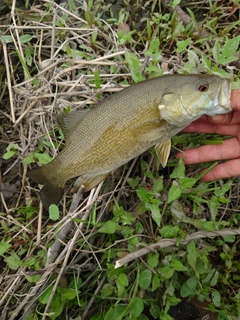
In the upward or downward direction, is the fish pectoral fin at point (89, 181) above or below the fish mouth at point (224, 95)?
below

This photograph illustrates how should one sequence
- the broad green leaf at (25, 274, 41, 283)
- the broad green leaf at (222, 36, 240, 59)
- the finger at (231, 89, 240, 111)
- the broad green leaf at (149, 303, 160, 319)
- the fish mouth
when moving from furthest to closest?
the broad green leaf at (149, 303, 160, 319)
the broad green leaf at (222, 36, 240, 59)
the broad green leaf at (25, 274, 41, 283)
the finger at (231, 89, 240, 111)
the fish mouth

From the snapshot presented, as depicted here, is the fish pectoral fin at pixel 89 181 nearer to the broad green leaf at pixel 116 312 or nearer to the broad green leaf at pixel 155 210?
the broad green leaf at pixel 155 210

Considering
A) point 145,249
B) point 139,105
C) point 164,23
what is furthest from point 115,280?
point 164,23

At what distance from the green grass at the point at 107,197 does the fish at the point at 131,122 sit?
0.93 ft

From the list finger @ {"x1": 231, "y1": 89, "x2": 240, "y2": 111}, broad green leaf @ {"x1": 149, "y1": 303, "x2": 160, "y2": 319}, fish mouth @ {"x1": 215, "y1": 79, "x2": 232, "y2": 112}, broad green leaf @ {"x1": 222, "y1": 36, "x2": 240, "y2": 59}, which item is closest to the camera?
fish mouth @ {"x1": 215, "y1": 79, "x2": 232, "y2": 112}

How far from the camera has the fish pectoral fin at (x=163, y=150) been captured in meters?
2.56

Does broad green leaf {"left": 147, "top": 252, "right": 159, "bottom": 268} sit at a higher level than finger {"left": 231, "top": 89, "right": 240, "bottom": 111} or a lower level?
lower

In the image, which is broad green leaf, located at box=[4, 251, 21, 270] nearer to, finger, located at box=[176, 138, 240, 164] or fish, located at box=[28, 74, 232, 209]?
fish, located at box=[28, 74, 232, 209]

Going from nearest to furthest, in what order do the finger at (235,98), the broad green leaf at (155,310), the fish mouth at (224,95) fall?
the fish mouth at (224,95)
the finger at (235,98)
the broad green leaf at (155,310)

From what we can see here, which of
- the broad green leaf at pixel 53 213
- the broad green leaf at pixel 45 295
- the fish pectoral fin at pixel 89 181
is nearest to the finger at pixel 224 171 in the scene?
the fish pectoral fin at pixel 89 181

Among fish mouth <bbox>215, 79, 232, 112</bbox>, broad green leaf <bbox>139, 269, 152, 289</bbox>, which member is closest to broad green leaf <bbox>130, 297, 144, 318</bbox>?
broad green leaf <bbox>139, 269, 152, 289</bbox>

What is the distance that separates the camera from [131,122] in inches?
94.7

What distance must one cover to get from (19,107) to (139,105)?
1.31m

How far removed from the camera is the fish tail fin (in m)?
2.63
